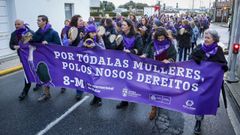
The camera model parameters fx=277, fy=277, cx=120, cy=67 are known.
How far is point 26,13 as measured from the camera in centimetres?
1330

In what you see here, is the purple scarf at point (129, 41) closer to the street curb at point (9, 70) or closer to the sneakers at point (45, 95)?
the sneakers at point (45, 95)

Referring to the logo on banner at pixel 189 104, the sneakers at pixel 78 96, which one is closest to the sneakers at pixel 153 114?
the logo on banner at pixel 189 104

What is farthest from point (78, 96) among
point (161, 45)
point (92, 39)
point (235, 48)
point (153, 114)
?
point (235, 48)

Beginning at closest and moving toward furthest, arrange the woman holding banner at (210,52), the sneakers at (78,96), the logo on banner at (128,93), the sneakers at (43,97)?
the woman holding banner at (210,52) → the logo on banner at (128,93) → the sneakers at (43,97) → the sneakers at (78,96)

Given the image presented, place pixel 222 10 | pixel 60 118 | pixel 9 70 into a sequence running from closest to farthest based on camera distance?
pixel 60 118 → pixel 9 70 → pixel 222 10

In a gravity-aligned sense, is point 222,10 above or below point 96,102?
above

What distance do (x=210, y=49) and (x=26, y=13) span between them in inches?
420

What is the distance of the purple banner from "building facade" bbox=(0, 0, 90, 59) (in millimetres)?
6694

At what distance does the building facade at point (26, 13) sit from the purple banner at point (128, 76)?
22.0ft

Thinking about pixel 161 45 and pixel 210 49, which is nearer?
pixel 210 49

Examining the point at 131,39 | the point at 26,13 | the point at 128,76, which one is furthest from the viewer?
the point at 26,13

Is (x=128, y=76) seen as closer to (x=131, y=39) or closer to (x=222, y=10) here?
(x=131, y=39)

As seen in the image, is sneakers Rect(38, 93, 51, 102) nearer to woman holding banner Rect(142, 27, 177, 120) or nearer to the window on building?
woman holding banner Rect(142, 27, 177, 120)

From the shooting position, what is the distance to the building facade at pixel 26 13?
1229 cm
